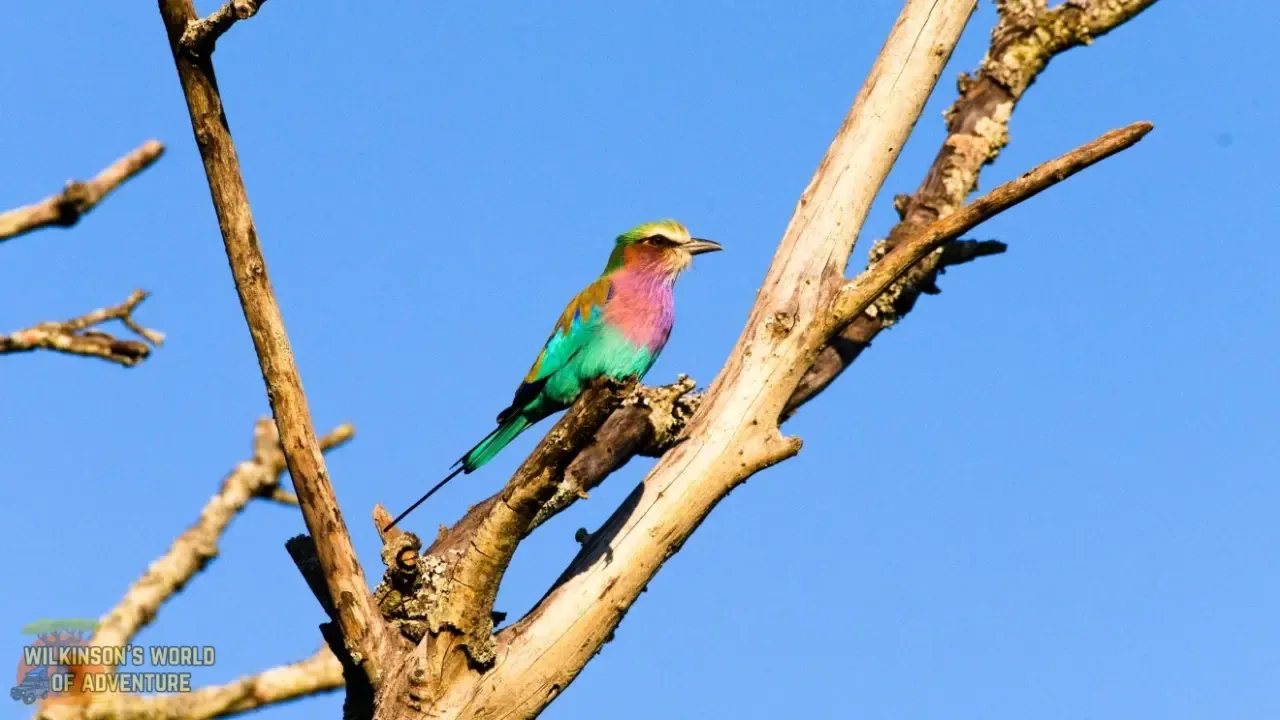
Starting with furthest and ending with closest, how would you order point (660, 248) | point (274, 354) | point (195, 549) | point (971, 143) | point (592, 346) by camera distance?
1. point (971, 143)
2. point (660, 248)
3. point (592, 346)
4. point (274, 354)
5. point (195, 549)

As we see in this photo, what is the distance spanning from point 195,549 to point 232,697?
0.37 metres

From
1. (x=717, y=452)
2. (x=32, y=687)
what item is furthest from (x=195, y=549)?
(x=717, y=452)

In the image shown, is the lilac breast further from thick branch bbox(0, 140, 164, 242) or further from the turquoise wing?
thick branch bbox(0, 140, 164, 242)

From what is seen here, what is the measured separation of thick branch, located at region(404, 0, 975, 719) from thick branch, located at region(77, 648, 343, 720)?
6.53 ft

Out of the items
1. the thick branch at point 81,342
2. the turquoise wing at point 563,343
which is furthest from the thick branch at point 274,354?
the turquoise wing at point 563,343

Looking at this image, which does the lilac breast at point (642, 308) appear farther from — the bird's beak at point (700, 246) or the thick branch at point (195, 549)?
the thick branch at point (195, 549)

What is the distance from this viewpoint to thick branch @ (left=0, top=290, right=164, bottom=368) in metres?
3.19

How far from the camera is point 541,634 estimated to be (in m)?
5.19

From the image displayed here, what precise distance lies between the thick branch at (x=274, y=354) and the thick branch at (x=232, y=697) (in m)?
1.83

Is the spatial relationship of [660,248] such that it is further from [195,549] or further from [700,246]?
[195,549]

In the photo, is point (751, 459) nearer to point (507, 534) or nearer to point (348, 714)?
point (507, 534)

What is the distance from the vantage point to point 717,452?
5.40 meters

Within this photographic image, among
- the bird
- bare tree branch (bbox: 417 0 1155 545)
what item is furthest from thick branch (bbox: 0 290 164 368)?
bare tree branch (bbox: 417 0 1155 545)

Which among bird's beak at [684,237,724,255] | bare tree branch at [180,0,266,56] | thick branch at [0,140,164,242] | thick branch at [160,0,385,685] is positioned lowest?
thick branch at [0,140,164,242]
